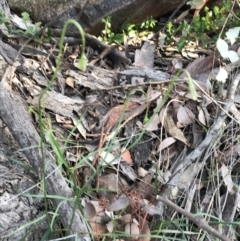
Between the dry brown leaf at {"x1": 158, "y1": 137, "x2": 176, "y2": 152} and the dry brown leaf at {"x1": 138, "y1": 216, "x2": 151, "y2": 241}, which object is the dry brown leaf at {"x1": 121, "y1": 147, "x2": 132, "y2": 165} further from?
the dry brown leaf at {"x1": 138, "y1": 216, "x2": 151, "y2": 241}

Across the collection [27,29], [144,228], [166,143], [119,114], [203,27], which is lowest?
[144,228]

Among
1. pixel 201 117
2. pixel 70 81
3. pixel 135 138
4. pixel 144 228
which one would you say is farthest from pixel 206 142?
pixel 70 81

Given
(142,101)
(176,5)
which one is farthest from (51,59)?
Answer: (176,5)

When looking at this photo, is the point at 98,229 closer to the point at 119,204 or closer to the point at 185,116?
the point at 119,204

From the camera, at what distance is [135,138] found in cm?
195

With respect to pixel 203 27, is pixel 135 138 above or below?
below

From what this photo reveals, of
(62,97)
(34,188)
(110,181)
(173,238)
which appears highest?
(62,97)

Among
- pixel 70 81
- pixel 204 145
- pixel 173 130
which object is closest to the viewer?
pixel 204 145

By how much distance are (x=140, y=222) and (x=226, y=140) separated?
1.75ft

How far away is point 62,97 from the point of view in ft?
6.59

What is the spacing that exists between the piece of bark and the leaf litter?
0.34ft

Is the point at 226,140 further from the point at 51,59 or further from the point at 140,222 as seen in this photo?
the point at 51,59

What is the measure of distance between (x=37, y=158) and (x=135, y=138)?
47 cm

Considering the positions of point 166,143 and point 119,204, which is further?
point 166,143
